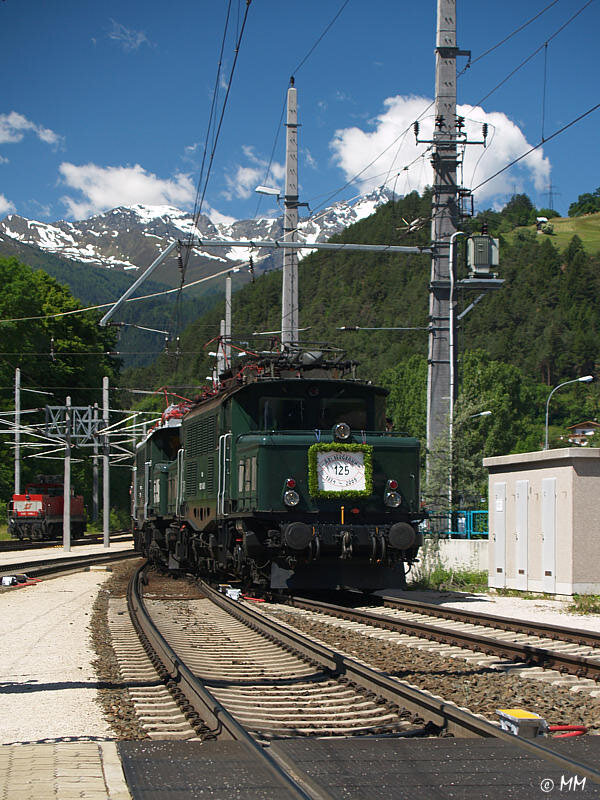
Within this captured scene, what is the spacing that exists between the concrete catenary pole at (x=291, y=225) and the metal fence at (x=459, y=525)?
645 centimetres

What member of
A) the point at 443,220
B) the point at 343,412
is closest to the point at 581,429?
the point at 443,220

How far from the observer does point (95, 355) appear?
61.9 m

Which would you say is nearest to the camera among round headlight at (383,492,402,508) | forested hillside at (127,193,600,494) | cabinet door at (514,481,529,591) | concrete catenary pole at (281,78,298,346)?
round headlight at (383,492,402,508)

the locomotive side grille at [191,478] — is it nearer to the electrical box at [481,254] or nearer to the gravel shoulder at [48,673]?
the gravel shoulder at [48,673]

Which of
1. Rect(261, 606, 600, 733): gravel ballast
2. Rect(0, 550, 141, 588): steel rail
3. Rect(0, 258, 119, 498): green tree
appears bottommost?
Rect(0, 550, 141, 588): steel rail

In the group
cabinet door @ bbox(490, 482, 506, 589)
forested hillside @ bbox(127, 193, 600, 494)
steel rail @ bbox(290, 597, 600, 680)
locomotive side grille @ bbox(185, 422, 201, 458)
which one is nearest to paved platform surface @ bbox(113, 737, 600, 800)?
steel rail @ bbox(290, 597, 600, 680)

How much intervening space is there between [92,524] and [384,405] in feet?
180

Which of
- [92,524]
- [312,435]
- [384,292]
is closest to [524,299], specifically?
[384,292]

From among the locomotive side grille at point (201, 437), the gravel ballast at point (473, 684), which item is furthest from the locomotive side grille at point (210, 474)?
the gravel ballast at point (473, 684)

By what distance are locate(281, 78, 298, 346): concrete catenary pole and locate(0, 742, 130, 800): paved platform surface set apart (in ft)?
65.8

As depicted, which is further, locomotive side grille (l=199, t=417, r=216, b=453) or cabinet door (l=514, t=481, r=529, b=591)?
cabinet door (l=514, t=481, r=529, b=591)

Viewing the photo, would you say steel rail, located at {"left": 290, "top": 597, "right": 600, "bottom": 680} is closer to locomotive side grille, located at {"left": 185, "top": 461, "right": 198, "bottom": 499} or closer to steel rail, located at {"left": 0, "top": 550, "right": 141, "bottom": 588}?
locomotive side grille, located at {"left": 185, "top": 461, "right": 198, "bottom": 499}

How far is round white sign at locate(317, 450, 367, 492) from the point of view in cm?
1473

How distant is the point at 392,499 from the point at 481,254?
925cm
